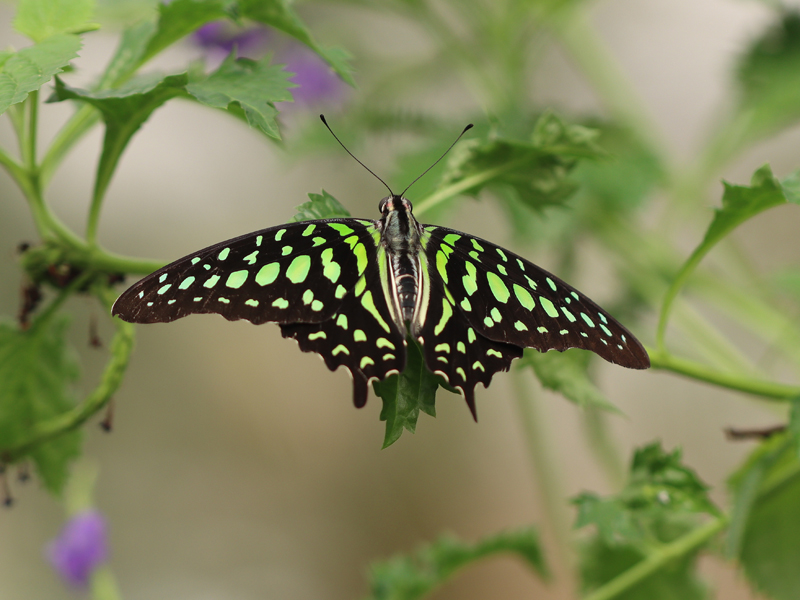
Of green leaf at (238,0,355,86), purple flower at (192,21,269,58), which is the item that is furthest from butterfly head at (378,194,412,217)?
purple flower at (192,21,269,58)

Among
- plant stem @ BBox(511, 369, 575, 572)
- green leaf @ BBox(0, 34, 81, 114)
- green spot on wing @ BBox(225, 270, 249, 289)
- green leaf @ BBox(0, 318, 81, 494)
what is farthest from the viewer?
plant stem @ BBox(511, 369, 575, 572)

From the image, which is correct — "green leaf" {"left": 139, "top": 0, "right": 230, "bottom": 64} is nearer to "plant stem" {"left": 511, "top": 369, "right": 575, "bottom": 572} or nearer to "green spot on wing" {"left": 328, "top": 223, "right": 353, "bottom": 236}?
"green spot on wing" {"left": 328, "top": 223, "right": 353, "bottom": 236}

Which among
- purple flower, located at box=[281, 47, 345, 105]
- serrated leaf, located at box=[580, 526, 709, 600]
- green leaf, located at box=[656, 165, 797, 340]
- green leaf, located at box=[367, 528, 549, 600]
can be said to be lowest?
serrated leaf, located at box=[580, 526, 709, 600]

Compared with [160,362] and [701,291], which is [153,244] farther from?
[701,291]

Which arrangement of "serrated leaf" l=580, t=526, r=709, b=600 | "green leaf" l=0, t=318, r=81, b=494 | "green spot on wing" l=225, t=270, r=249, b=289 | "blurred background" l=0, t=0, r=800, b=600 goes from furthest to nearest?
1. "blurred background" l=0, t=0, r=800, b=600
2. "serrated leaf" l=580, t=526, r=709, b=600
3. "green leaf" l=0, t=318, r=81, b=494
4. "green spot on wing" l=225, t=270, r=249, b=289

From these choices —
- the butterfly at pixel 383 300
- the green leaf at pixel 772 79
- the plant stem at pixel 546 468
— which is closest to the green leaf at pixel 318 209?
the butterfly at pixel 383 300

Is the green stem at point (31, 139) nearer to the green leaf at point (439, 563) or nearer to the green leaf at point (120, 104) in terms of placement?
Answer: the green leaf at point (120, 104)
